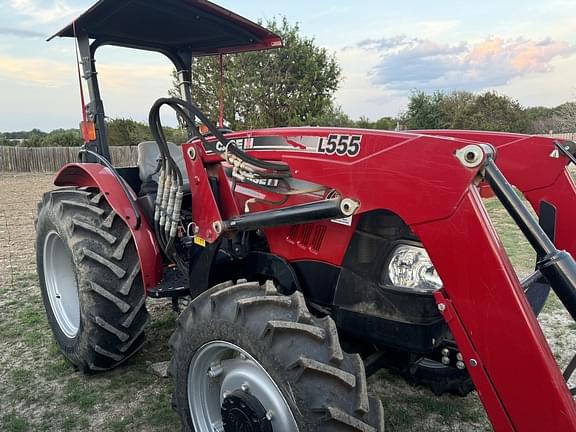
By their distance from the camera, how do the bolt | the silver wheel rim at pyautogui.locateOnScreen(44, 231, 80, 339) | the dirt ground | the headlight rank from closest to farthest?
the headlight
the bolt
the dirt ground
the silver wheel rim at pyautogui.locateOnScreen(44, 231, 80, 339)

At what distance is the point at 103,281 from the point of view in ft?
10.8

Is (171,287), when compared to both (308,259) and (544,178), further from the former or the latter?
(544,178)

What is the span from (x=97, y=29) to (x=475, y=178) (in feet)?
9.58

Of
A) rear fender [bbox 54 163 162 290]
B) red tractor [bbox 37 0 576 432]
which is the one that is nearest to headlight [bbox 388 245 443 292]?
red tractor [bbox 37 0 576 432]

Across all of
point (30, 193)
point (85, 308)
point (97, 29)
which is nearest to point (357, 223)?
point (85, 308)

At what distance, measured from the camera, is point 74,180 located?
3980mm

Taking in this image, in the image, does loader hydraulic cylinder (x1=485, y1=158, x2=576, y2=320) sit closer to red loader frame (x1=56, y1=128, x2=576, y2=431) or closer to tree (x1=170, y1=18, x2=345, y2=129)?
red loader frame (x1=56, y1=128, x2=576, y2=431)

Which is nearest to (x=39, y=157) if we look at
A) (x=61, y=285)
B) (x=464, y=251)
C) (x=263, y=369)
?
(x=61, y=285)

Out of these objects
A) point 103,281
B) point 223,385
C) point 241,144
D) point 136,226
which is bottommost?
point 223,385

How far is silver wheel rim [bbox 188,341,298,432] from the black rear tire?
Result: 39.5 inches

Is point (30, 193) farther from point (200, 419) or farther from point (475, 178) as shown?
point (475, 178)

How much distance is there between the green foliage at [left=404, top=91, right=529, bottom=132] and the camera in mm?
32375

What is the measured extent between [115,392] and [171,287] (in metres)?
0.90

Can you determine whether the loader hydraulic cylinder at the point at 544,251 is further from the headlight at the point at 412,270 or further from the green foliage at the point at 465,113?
the green foliage at the point at 465,113
